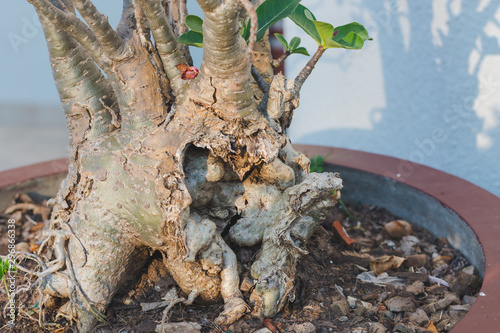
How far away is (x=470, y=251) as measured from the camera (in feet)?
5.09

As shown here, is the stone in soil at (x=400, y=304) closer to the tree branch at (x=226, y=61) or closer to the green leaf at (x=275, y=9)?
the tree branch at (x=226, y=61)

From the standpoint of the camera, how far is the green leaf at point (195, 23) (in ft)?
3.78

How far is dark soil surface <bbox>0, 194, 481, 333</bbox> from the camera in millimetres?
1238

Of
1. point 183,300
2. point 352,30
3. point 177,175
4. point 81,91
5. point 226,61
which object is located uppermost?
point 352,30

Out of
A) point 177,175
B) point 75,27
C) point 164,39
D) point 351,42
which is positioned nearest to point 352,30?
point 351,42

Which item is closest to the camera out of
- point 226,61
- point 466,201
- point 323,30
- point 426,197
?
point 226,61

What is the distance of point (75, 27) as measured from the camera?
1157 mm

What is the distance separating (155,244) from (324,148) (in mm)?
1184

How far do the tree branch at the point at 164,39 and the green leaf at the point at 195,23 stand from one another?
0.06m

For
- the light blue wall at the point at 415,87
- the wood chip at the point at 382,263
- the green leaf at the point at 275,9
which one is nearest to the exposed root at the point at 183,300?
the wood chip at the point at 382,263

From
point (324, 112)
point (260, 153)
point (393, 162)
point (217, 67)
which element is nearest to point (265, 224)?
Answer: point (260, 153)

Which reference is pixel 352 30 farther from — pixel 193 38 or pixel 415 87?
pixel 415 87

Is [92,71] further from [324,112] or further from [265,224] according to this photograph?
[324,112]

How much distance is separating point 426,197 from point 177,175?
1003 mm
